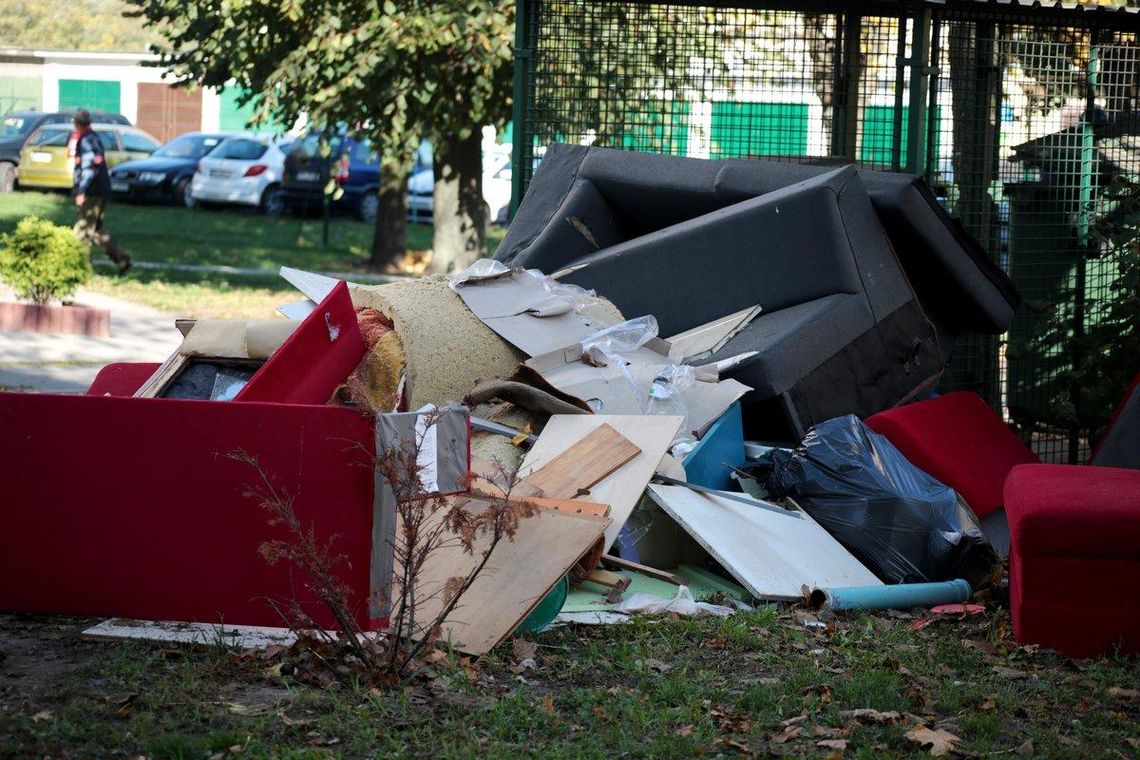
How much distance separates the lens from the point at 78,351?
436 inches

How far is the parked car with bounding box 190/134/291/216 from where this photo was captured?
80.1ft

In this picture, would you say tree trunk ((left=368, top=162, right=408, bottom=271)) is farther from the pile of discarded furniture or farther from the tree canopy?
the pile of discarded furniture

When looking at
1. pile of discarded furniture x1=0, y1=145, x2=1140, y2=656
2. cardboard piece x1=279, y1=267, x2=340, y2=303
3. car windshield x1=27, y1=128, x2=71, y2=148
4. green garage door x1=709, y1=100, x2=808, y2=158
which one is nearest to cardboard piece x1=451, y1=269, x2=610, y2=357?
pile of discarded furniture x1=0, y1=145, x2=1140, y2=656

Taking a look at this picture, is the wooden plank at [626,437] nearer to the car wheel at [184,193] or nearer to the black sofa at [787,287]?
the black sofa at [787,287]

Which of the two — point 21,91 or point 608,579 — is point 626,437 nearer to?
point 608,579

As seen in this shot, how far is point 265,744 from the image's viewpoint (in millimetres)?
3449

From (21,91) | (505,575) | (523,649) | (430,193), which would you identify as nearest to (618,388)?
(505,575)

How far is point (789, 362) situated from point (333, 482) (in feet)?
8.86

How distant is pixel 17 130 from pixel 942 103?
925 inches

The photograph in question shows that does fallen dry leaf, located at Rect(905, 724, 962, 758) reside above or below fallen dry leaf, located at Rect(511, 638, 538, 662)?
below

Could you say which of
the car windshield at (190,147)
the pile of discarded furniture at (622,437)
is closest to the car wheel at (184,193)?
the car windshield at (190,147)

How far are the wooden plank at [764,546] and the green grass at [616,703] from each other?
472 millimetres

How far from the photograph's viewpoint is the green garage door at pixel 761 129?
8367 mm

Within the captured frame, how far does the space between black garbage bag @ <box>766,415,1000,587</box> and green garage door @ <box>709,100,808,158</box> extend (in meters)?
3.08
